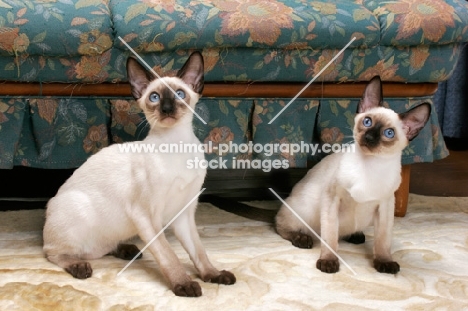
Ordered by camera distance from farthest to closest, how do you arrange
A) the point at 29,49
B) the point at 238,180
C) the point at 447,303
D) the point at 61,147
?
the point at 238,180 < the point at 61,147 < the point at 29,49 < the point at 447,303

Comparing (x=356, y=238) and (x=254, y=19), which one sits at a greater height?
(x=254, y=19)

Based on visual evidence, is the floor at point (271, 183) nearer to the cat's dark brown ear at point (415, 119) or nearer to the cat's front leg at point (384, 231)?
the cat's front leg at point (384, 231)

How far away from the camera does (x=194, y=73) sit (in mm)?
1709

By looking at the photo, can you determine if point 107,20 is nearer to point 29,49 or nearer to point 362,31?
point 29,49

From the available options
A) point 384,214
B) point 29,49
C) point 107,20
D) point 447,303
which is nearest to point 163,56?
point 107,20

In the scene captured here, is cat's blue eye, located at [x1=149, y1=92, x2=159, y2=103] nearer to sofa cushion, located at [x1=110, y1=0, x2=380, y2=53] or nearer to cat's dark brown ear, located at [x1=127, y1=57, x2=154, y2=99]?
cat's dark brown ear, located at [x1=127, y1=57, x2=154, y2=99]

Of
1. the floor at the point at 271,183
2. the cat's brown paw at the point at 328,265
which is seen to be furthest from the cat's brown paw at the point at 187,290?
the floor at the point at 271,183

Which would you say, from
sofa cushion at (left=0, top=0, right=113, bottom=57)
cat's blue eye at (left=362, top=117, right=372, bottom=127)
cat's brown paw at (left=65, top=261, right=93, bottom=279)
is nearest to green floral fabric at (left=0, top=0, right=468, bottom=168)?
sofa cushion at (left=0, top=0, right=113, bottom=57)

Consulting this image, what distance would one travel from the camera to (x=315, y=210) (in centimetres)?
200

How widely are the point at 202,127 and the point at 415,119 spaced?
784 millimetres

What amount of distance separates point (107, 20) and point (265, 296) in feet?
3.54

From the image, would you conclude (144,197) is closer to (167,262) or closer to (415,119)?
(167,262)

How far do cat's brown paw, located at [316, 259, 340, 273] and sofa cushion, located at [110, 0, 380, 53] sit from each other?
78 centimetres

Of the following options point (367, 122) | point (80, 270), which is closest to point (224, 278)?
point (80, 270)
